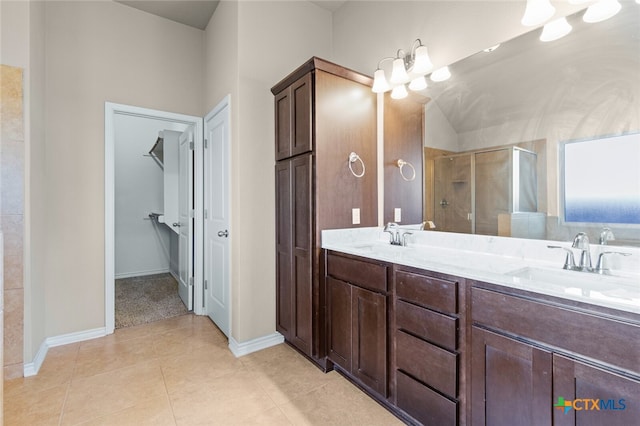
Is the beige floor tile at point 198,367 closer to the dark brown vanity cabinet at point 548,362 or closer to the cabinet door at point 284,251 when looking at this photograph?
the cabinet door at point 284,251

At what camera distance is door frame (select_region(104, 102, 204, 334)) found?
2.75 meters

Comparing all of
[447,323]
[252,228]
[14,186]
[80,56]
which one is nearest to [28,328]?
[14,186]

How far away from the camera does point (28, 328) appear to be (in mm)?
2111

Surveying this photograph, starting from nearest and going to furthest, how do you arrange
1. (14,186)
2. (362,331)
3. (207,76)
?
1. (362,331)
2. (14,186)
3. (207,76)

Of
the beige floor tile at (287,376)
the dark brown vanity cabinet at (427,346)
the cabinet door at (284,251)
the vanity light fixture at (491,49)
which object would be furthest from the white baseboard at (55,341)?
the vanity light fixture at (491,49)

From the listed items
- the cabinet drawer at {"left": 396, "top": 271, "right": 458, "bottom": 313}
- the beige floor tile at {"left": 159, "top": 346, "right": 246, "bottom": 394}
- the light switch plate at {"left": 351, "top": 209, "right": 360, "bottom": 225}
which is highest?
the light switch plate at {"left": 351, "top": 209, "right": 360, "bottom": 225}

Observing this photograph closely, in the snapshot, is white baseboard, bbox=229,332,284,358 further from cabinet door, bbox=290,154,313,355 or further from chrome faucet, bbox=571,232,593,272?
chrome faucet, bbox=571,232,593,272

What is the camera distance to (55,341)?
100 inches

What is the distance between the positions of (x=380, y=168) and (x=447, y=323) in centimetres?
136

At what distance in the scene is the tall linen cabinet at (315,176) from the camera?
2.11 meters

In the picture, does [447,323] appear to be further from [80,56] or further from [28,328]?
[80,56]

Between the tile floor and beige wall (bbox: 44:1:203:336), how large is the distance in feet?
1.49

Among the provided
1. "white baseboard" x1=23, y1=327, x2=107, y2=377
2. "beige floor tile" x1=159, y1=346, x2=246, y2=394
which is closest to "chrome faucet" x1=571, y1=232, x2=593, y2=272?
"beige floor tile" x1=159, y1=346, x2=246, y2=394

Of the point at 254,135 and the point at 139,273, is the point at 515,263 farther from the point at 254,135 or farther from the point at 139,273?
the point at 139,273
